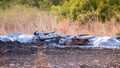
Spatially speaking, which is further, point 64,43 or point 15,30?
point 15,30

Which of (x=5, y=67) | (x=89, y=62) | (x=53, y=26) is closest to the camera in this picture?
(x=5, y=67)

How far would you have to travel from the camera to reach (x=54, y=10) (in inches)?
655

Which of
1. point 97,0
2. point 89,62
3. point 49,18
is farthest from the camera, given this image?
point 97,0

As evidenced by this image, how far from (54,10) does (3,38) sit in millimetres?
8017

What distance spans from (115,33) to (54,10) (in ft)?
20.8

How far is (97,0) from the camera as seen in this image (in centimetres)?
1391

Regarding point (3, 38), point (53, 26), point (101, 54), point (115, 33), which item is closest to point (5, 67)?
point (101, 54)

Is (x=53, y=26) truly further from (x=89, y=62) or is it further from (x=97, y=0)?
(x=89, y=62)

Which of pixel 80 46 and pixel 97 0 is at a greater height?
pixel 97 0

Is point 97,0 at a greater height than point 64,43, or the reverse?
point 97,0

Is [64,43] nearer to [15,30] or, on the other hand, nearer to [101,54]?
[101,54]

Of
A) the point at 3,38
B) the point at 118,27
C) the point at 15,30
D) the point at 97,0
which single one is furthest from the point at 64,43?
the point at 97,0

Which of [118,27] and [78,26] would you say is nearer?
[118,27]

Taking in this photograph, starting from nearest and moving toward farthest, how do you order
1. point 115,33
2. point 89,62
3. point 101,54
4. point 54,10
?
point 89,62 → point 101,54 → point 115,33 → point 54,10
